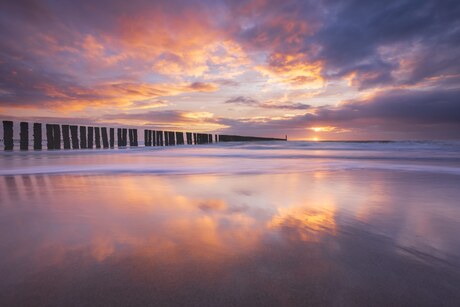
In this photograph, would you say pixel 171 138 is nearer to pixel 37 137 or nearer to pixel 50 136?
pixel 50 136

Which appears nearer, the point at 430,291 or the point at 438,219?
the point at 430,291

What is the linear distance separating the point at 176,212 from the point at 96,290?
138 cm

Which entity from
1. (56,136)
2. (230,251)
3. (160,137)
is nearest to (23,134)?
(56,136)

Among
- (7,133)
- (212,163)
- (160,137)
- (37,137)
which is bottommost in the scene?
(212,163)

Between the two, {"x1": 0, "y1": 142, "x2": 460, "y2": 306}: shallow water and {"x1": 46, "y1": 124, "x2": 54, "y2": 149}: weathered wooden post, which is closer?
{"x1": 0, "y1": 142, "x2": 460, "y2": 306}: shallow water

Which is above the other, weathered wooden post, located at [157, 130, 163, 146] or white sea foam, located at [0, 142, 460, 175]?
weathered wooden post, located at [157, 130, 163, 146]

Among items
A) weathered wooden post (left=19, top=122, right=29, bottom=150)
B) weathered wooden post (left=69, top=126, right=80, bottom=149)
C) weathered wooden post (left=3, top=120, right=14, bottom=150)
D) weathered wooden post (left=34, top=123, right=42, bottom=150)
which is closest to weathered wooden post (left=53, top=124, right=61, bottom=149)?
weathered wooden post (left=69, top=126, right=80, bottom=149)

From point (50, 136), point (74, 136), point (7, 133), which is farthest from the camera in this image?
point (74, 136)

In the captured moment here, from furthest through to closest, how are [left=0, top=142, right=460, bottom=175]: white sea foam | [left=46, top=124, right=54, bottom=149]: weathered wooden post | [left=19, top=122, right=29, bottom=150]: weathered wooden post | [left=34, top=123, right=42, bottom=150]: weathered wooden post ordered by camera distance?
[left=46, top=124, right=54, bottom=149]: weathered wooden post, [left=34, top=123, right=42, bottom=150]: weathered wooden post, [left=19, top=122, right=29, bottom=150]: weathered wooden post, [left=0, top=142, right=460, bottom=175]: white sea foam

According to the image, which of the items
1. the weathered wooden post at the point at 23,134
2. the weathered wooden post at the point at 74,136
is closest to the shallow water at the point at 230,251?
the weathered wooden post at the point at 23,134

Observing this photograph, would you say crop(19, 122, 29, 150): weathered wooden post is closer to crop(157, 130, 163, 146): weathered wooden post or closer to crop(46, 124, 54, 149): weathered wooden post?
crop(46, 124, 54, 149): weathered wooden post

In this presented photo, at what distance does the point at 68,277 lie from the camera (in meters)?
1.30

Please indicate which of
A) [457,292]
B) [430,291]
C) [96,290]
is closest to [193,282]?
[96,290]

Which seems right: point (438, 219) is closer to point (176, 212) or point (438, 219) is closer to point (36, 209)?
point (176, 212)
